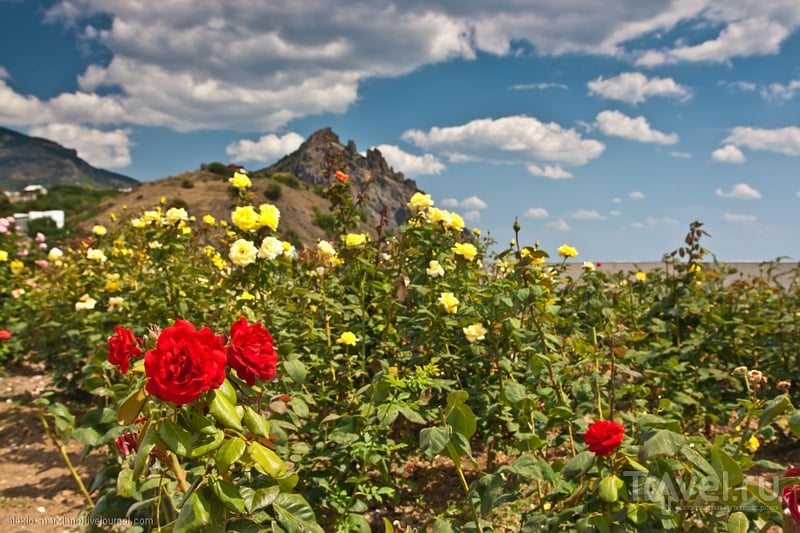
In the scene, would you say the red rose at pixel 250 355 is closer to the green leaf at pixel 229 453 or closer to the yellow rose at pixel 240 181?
the green leaf at pixel 229 453

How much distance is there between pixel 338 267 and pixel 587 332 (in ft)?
5.52

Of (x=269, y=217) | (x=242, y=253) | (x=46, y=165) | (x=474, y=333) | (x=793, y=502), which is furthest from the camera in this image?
(x=46, y=165)

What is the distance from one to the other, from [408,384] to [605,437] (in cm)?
83

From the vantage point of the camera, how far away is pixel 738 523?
1.38 metres

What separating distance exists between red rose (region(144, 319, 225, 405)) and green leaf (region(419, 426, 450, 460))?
660 mm

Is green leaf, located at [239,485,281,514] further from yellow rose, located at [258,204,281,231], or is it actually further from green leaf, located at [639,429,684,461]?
yellow rose, located at [258,204,281,231]

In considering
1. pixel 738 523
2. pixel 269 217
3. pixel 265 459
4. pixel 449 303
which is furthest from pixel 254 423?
pixel 269 217

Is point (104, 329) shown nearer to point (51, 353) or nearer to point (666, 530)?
point (51, 353)

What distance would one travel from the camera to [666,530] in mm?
1557

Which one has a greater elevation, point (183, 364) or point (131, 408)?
point (183, 364)

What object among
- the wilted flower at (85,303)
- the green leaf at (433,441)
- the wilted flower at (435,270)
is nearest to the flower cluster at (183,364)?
the green leaf at (433,441)

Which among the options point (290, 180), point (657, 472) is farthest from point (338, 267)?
point (290, 180)

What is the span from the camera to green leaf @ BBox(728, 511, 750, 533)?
4.49 ft

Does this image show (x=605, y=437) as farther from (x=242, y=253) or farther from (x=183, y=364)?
(x=242, y=253)
